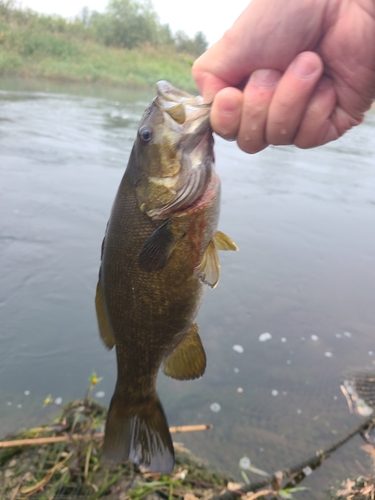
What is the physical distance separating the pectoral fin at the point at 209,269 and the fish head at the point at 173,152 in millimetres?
222

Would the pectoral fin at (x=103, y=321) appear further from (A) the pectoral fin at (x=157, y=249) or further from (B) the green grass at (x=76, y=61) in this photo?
(B) the green grass at (x=76, y=61)

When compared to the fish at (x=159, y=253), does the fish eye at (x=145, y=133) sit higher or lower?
higher

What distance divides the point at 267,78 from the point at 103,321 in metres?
1.22

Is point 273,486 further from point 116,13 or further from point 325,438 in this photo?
point 116,13

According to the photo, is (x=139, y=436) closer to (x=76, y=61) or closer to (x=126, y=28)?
(x=76, y=61)

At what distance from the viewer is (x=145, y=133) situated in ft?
5.40

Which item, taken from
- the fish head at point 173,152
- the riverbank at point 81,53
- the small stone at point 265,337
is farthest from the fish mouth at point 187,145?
the riverbank at point 81,53

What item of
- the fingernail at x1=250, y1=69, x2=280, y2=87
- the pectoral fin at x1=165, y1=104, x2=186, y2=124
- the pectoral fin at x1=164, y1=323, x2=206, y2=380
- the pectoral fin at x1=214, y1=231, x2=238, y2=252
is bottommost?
the pectoral fin at x1=164, y1=323, x2=206, y2=380

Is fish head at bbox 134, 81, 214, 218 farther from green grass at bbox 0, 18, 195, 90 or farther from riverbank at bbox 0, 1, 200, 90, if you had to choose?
green grass at bbox 0, 18, 195, 90

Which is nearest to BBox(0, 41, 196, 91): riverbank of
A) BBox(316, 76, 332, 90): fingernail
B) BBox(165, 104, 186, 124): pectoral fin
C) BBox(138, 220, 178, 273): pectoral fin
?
BBox(165, 104, 186, 124): pectoral fin

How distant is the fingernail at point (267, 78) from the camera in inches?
56.6

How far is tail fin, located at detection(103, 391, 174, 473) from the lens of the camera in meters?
1.86

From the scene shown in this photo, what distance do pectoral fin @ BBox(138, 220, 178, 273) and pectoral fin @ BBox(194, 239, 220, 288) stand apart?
0.14 metres

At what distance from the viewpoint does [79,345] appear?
3.42 metres
